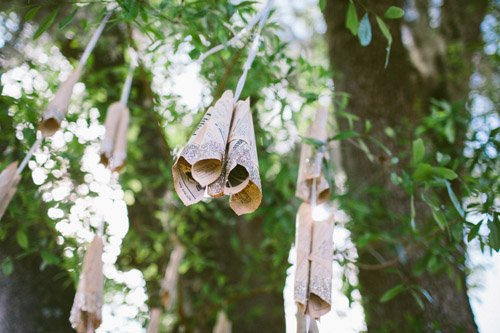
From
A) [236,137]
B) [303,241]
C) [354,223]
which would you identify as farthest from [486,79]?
[236,137]

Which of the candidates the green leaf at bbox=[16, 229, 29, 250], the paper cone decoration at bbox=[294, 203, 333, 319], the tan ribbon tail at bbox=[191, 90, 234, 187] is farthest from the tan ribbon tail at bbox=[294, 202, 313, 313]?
the green leaf at bbox=[16, 229, 29, 250]

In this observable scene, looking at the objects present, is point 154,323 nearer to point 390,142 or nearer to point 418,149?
point 418,149

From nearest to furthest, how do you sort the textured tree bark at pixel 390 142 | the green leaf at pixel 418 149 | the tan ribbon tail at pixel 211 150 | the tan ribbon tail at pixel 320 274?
the tan ribbon tail at pixel 211 150
the tan ribbon tail at pixel 320 274
the green leaf at pixel 418 149
the textured tree bark at pixel 390 142

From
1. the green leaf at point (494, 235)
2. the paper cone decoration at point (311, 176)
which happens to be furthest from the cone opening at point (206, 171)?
the green leaf at point (494, 235)

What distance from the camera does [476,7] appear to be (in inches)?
134

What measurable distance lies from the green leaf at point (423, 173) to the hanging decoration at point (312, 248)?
1.20 feet

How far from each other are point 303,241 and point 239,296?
185 cm

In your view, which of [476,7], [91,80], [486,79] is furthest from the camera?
[486,79]

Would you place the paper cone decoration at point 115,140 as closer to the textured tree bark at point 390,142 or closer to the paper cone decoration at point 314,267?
the paper cone decoration at point 314,267

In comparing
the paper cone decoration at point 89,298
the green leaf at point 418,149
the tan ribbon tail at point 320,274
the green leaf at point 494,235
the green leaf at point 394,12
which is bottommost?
the paper cone decoration at point 89,298

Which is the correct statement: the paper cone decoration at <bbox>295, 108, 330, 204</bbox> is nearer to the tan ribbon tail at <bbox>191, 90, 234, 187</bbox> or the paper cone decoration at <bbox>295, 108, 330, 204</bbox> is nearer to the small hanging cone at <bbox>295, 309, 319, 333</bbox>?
the small hanging cone at <bbox>295, 309, 319, 333</bbox>

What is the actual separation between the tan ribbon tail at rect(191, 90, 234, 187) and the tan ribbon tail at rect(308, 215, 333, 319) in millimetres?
513

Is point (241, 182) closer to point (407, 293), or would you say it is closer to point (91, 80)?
point (407, 293)

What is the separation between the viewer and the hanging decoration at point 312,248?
1.26 meters
